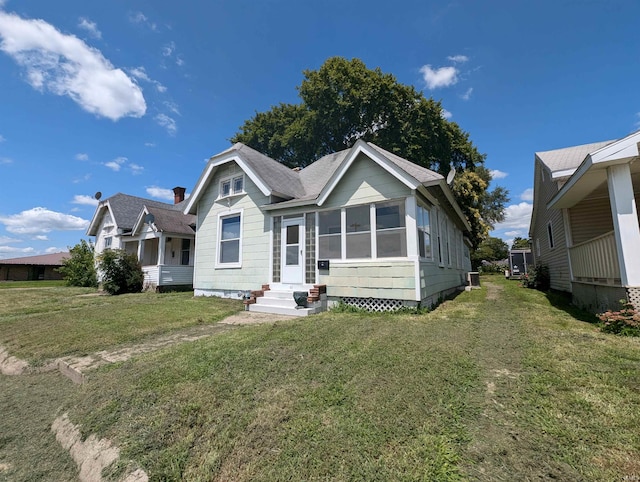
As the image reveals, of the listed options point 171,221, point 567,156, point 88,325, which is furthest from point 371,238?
point 171,221

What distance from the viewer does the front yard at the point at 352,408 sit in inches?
80.1

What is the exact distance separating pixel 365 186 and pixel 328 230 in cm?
187

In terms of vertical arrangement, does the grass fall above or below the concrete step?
below

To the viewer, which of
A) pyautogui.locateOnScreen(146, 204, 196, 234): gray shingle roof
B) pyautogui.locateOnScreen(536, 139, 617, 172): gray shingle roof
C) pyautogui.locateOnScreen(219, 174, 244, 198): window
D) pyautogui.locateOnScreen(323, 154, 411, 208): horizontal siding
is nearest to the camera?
pyautogui.locateOnScreen(323, 154, 411, 208): horizontal siding

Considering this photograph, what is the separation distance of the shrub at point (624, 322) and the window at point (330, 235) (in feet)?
19.6

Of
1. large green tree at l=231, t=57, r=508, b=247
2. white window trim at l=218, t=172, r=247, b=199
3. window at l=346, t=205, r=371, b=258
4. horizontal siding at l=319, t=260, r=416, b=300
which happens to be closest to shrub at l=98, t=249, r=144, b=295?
white window trim at l=218, t=172, r=247, b=199

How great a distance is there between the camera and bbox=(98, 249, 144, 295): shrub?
46.8 feet

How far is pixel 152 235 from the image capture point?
15.7 metres

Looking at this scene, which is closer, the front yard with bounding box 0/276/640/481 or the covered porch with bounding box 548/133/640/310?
the front yard with bounding box 0/276/640/481

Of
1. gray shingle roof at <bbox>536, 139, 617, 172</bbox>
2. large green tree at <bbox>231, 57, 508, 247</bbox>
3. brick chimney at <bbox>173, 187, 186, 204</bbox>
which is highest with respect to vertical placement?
large green tree at <bbox>231, 57, 508, 247</bbox>

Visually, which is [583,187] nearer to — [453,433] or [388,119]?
[453,433]

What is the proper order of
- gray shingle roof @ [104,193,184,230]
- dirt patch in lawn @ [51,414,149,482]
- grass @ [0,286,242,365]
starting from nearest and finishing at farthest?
dirt patch in lawn @ [51,414,149,482] → grass @ [0,286,242,365] → gray shingle roof @ [104,193,184,230]

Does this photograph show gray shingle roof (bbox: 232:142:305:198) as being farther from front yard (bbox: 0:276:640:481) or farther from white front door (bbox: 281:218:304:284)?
front yard (bbox: 0:276:640:481)

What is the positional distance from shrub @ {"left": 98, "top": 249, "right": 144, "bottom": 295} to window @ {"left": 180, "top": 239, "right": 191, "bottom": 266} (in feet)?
7.29
